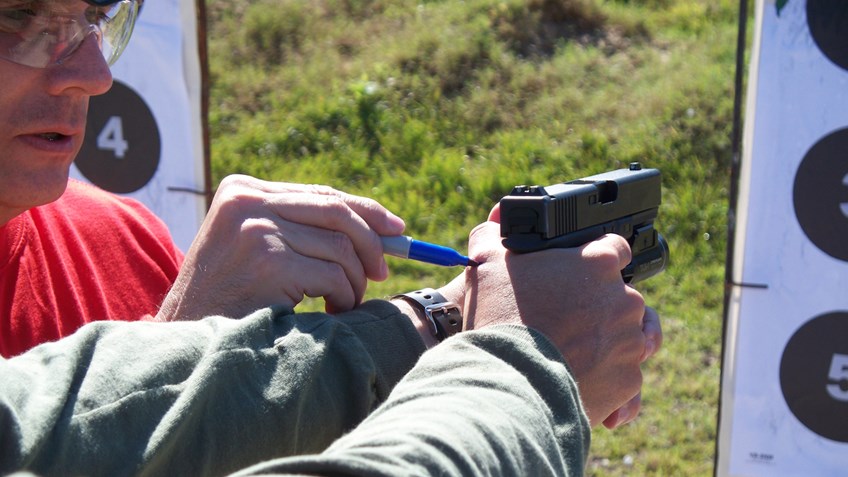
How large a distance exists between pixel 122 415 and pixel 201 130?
9.32 ft

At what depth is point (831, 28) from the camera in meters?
3.30

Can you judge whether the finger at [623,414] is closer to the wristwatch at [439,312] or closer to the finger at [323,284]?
the wristwatch at [439,312]

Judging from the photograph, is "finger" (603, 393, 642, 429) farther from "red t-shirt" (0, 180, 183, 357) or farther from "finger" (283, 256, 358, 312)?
"red t-shirt" (0, 180, 183, 357)

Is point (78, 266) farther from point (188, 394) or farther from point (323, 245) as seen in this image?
point (188, 394)

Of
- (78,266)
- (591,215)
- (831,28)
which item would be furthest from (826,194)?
(78,266)

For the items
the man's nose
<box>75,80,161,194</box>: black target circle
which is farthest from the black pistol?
<box>75,80,161,194</box>: black target circle

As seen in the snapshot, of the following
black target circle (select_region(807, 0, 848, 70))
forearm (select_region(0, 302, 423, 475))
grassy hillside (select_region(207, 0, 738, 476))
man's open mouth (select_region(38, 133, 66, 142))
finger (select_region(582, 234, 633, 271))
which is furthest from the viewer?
grassy hillside (select_region(207, 0, 738, 476))

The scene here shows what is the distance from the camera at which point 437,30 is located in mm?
6359

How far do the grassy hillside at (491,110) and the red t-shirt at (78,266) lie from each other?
2863 millimetres

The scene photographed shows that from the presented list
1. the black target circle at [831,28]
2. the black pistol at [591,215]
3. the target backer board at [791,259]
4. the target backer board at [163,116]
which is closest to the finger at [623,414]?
the black pistol at [591,215]

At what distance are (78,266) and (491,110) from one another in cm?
422

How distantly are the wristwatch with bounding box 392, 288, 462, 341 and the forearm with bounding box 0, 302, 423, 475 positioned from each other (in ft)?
0.47

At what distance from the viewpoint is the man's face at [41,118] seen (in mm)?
1534

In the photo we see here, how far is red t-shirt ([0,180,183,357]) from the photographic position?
65.8 inches
